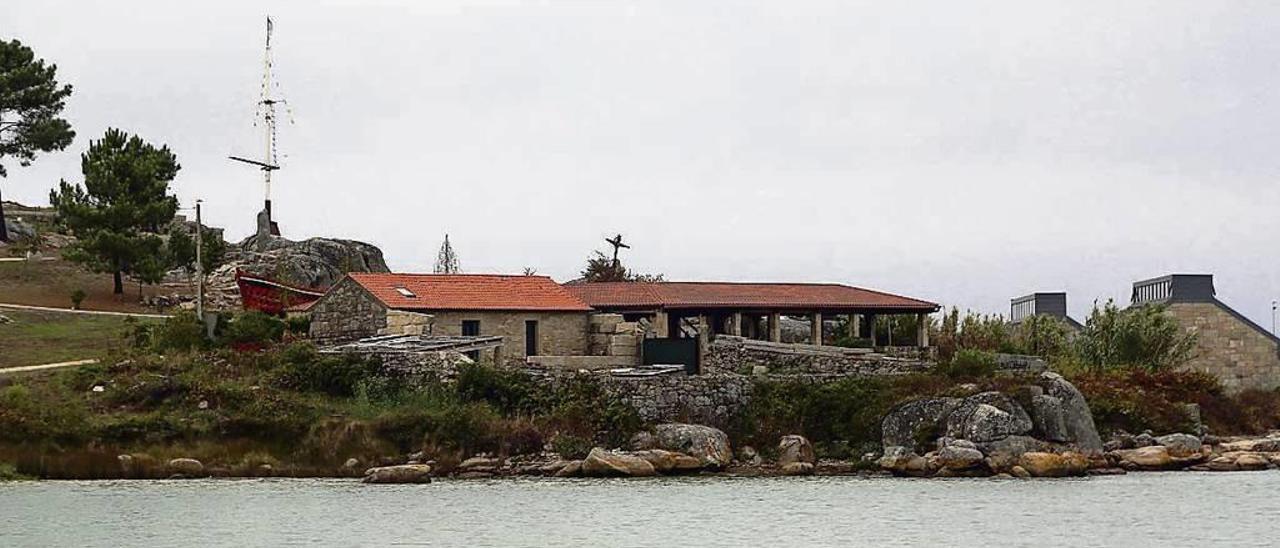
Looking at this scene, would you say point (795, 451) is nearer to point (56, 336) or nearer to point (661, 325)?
point (661, 325)

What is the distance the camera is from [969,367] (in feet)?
174

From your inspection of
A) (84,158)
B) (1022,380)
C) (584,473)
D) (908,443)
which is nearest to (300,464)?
(584,473)

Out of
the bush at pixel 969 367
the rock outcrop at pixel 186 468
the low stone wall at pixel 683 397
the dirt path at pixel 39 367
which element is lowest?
the rock outcrop at pixel 186 468

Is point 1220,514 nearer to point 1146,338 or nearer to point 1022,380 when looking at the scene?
point 1022,380

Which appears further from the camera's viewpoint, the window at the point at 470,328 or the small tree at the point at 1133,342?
the small tree at the point at 1133,342

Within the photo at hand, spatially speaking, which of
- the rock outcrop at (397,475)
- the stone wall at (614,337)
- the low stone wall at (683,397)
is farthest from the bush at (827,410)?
the rock outcrop at (397,475)

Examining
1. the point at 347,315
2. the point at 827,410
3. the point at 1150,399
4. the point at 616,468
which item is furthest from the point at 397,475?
the point at 1150,399

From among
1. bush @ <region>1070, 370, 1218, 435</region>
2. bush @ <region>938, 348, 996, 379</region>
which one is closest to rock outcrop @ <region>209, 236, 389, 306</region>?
bush @ <region>938, 348, 996, 379</region>

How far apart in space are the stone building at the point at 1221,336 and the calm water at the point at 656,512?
2363 cm

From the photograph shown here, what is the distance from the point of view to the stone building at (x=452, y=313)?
58500 mm

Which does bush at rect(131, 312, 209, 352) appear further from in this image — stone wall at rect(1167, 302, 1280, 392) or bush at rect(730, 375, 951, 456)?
stone wall at rect(1167, 302, 1280, 392)

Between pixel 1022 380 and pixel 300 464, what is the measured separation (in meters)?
21.8

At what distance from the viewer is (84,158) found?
75.6 meters

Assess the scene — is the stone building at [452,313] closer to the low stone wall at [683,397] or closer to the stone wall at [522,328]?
the stone wall at [522,328]
